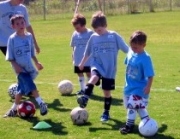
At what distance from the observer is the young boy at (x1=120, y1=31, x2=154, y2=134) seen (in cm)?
725

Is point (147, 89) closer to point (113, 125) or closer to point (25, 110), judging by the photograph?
point (113, 125)

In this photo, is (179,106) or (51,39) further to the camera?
(51,39)

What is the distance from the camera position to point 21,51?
8.60m

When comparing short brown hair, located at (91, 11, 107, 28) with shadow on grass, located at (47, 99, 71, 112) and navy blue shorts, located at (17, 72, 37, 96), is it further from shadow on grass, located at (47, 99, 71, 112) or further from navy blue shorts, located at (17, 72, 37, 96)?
shadow on grass, located at (47, 99, 71, 112)

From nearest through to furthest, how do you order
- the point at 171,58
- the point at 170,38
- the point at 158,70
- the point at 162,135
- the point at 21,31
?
the point at 162,135 → the point at 21,31 → the point at 158,70 → the point at 171,58 → the point at 170,38

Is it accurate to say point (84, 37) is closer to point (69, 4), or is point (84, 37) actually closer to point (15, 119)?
point (15, 119)

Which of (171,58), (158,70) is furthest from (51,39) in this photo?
(158,70)

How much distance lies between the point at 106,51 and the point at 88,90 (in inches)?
29.8

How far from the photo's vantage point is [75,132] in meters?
7.66

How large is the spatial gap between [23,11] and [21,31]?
1591 millimetres

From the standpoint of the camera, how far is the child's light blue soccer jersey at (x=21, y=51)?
28.1 feet

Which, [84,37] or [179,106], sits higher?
[84,37]

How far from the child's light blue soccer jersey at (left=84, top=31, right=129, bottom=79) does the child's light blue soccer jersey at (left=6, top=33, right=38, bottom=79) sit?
1.16 metres

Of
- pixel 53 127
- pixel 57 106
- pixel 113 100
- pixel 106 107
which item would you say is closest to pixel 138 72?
pixel 106 107
